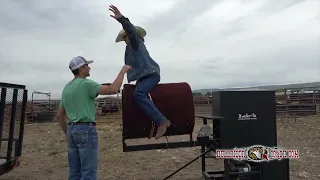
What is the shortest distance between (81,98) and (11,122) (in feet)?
7.82

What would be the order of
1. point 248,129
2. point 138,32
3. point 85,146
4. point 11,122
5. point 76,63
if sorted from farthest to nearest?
1. point 11,122
2. point 248,129
3. point 138,32
4. point 76,63
5. point 85,146

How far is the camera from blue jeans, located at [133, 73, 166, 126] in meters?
4.17

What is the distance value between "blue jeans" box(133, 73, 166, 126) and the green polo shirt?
2.13 feet

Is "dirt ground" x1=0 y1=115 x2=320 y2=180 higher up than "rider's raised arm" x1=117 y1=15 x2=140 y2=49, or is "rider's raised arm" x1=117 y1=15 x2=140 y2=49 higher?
"rider's raised arm" x1=117 y1=15 x2=140 y2=49

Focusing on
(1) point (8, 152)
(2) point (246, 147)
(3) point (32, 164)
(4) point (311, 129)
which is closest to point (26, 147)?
(3) point (32, 164)

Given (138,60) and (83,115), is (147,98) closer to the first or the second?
(138,60)

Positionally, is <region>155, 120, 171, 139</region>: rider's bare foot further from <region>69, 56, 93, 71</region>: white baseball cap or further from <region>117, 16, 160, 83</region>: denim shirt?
<region>69, 56, 93, 71</region>: white baseball cap

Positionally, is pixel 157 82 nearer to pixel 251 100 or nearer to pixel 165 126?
pixel 165 126

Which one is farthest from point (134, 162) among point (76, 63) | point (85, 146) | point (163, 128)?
point (76, 63)

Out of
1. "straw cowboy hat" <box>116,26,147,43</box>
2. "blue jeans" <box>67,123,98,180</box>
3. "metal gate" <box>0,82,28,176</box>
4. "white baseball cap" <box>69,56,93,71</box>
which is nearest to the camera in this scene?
"blue jeans" <box>67,123,98,180</box>

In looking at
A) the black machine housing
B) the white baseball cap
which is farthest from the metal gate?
the black machine housing

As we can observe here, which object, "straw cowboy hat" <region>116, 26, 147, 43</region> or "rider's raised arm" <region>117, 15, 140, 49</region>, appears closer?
"rider's raised arm" <region>117, 15, 140, 49</region>

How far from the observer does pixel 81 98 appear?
12.1ft

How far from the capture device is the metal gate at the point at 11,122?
5.10 m
